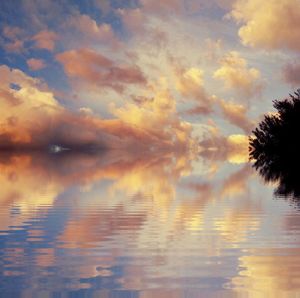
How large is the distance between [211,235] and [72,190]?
1948 centimetres

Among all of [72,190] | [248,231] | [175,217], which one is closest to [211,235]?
[248,231]

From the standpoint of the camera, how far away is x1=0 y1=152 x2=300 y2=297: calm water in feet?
38.3

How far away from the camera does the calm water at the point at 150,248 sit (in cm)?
1169

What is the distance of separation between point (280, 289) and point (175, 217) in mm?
11547

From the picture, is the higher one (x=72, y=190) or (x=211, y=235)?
(x=72, y=190)

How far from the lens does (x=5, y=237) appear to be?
1783 centimetres

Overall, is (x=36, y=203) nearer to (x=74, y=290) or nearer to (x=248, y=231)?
(x=248, y=231)

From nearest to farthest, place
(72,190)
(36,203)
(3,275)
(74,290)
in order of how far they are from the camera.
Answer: (74,290), (3,275), (36,203), (72,190)

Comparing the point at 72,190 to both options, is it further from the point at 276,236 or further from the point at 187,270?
the point at 187,270

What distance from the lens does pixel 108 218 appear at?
74.7ft

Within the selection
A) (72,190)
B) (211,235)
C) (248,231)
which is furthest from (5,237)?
(72,190)

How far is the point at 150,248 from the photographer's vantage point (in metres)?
15.9

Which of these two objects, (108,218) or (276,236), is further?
(108,218)

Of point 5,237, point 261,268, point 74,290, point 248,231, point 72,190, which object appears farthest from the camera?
point 72,190
